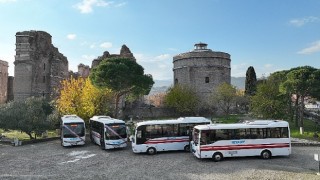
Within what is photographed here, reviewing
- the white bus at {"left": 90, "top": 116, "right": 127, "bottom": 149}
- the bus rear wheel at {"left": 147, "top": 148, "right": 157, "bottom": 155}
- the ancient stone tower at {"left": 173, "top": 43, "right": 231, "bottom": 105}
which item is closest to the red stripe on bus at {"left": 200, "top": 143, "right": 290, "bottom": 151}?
the bus rear wheel at {"left": 147, "top": 148, "right": 157, "bottom": 155}

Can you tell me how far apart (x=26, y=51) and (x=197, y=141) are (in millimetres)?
31672

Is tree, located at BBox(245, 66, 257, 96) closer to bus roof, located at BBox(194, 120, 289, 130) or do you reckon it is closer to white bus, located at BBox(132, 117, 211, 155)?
white bus, located at BBox(132, 117, 211, 155)

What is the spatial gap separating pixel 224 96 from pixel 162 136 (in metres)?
30.6

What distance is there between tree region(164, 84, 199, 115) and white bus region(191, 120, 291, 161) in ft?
91.3

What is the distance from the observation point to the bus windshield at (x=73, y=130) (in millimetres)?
25816

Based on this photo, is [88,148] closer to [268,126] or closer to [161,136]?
[161,136]

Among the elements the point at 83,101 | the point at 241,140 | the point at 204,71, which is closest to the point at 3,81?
the point at 83,101

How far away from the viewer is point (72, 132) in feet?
85.1

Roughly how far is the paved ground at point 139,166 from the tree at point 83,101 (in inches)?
382

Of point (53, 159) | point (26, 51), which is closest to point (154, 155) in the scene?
point (53, 159)

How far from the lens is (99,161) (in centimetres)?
2014

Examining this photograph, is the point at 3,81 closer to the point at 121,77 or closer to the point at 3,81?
the point at 3,81

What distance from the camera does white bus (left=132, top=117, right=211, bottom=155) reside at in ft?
73.4

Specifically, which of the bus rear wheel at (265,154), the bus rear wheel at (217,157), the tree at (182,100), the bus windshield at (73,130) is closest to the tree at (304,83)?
the tree at (182,100)
